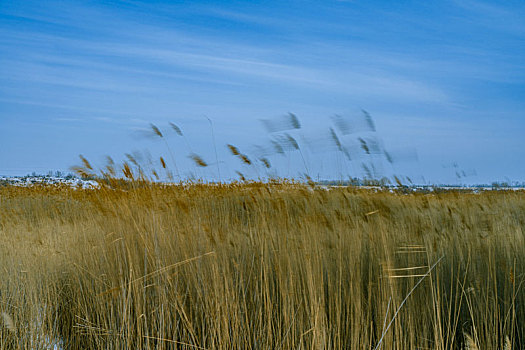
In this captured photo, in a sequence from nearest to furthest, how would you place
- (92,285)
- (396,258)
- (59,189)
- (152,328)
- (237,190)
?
1. (152,328)
2. (396,258)
3. (92,285)
4. (237,190)
5. (59,189)

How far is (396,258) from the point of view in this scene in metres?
3.10

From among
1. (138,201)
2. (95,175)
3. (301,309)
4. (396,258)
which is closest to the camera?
(301,309)

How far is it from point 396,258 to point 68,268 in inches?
127

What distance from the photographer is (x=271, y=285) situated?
10.2 ft

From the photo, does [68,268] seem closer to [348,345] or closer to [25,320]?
[25,320]

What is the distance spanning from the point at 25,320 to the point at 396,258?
3074mm

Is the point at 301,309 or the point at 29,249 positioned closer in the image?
the point at 301,309

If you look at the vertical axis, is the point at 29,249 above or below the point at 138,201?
below

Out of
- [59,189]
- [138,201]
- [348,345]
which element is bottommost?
[348,345]

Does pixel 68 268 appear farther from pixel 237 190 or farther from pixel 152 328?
pixel 237 190

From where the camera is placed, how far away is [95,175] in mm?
4328

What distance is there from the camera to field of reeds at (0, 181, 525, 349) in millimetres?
2387

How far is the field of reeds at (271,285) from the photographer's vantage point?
239 centimetres

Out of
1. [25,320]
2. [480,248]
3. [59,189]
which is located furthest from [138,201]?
[59,189]
